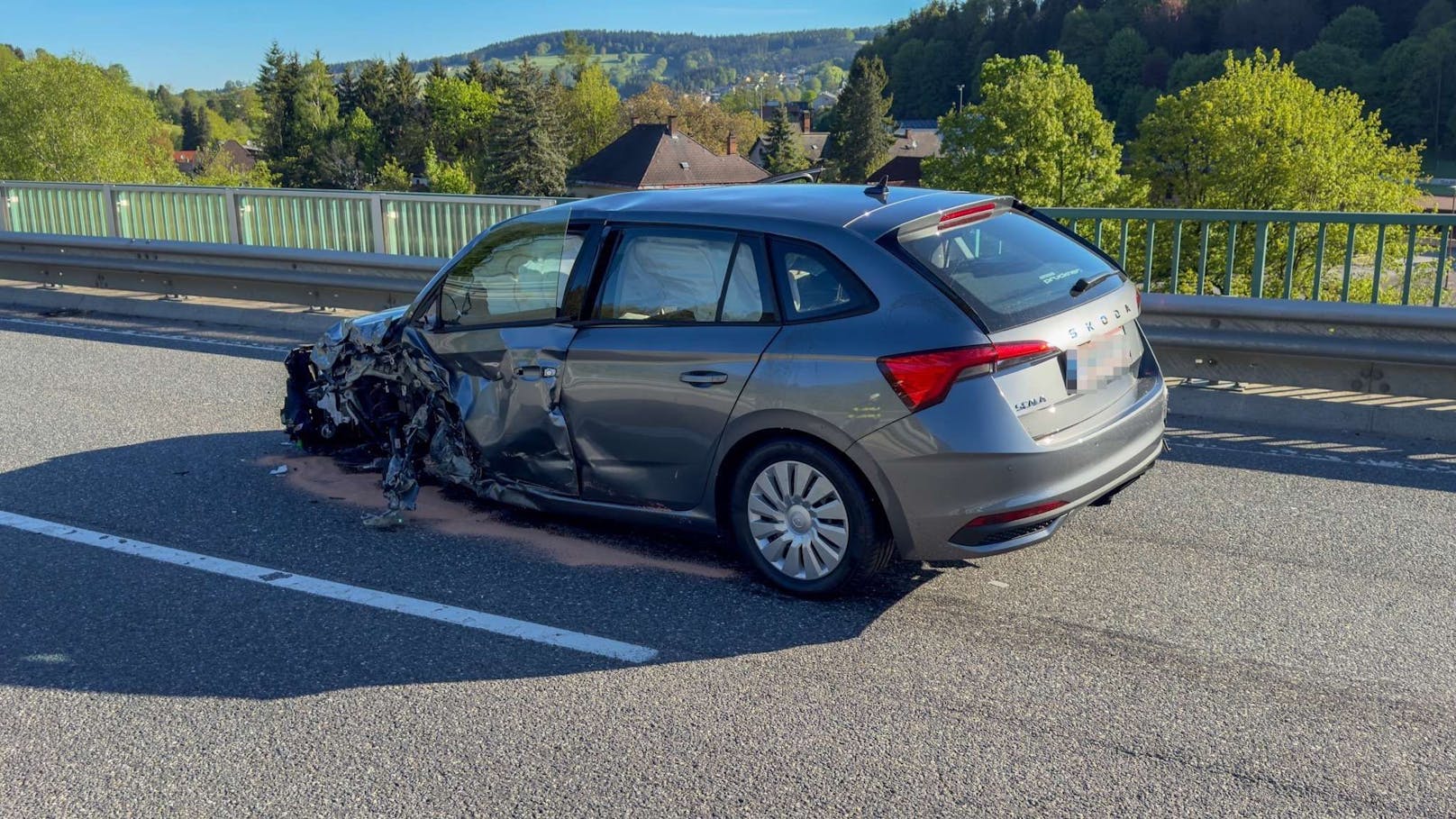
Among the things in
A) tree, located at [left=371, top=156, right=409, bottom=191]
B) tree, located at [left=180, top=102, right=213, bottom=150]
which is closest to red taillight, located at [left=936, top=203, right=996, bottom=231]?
tree, located at [left=371, top=156, right=409, bottom=191]

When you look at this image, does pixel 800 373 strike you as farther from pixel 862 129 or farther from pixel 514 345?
pixel 862 129

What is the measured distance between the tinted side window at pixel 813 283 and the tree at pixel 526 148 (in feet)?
293

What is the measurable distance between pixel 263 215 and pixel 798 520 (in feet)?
34.5

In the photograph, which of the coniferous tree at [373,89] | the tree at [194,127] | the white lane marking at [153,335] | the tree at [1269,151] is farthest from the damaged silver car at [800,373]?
the tree at [194,127]

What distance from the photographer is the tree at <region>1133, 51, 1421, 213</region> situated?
206ft

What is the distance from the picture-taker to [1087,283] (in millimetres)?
5234

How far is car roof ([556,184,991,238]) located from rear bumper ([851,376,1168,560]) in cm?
85

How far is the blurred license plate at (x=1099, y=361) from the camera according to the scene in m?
4.89

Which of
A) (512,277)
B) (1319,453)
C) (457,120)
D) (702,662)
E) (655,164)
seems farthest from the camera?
(457,120)

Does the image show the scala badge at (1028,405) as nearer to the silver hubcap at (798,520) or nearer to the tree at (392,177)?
the silver hubcap at (798,520)

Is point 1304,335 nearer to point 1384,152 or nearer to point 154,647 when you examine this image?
point 154,647

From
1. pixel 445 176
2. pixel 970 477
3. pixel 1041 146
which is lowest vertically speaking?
pixel 445 176

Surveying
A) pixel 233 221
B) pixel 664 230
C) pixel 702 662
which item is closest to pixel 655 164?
pixel 233 221

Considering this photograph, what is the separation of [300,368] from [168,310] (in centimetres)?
686
